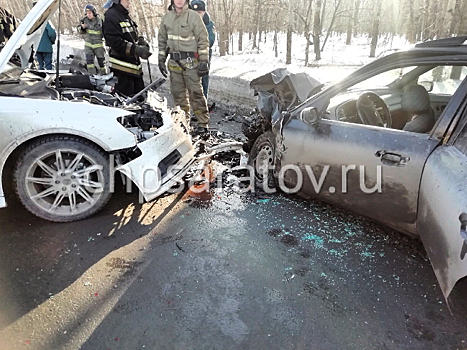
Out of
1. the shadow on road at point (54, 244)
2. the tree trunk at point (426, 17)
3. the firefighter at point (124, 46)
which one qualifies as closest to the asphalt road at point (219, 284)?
the shadow on road at point (54, 244)

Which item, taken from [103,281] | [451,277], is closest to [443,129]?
[451,277]

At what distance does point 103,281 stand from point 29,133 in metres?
1.29

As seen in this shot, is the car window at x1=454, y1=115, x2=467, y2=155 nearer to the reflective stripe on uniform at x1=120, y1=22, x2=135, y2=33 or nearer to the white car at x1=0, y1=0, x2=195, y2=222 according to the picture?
the white car at x1=0, y1=0, x2=195, y2=222

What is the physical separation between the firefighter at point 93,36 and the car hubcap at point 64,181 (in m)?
6.81

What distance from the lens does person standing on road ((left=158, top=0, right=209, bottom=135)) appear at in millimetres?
5020

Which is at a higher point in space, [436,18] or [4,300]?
[436,18]

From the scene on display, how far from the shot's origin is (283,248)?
2678mm

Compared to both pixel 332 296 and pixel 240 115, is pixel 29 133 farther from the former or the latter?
pixel 240 115

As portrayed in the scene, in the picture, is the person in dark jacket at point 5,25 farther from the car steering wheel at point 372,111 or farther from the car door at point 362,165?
the car steering wheel at point 372,111

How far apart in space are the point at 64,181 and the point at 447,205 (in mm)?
2708

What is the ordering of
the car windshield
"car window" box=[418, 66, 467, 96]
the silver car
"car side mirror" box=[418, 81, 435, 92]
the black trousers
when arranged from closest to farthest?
1. the silver car
2. "car window" box=[418, 66, 467, 96]
3. the car windshield
4. "car side mirror" box=[418, 81, 435, 92]
5. the black trousers

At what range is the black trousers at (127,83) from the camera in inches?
208

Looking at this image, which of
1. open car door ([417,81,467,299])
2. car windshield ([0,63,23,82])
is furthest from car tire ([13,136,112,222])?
open car door ([417,81,467,299])

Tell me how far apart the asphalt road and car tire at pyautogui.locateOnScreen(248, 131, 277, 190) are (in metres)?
0.44
